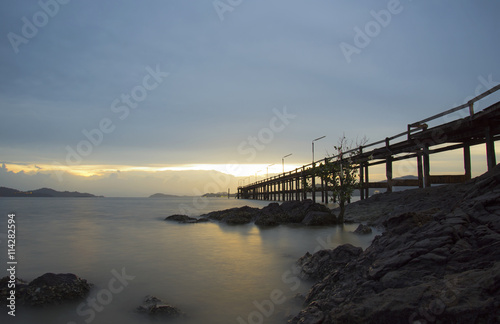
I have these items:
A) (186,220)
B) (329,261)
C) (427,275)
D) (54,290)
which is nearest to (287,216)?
(186,220)

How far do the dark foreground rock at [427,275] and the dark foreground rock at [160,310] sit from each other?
2311 millimetres

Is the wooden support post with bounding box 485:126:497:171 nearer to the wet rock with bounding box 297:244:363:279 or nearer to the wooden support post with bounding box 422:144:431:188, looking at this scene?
the wooden support post with bounding box 422:144:431:188

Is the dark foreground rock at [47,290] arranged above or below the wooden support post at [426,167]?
below

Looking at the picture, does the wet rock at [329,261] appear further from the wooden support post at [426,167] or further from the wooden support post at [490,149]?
the wooden support post at [426,167]

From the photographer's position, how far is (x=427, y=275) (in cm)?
442

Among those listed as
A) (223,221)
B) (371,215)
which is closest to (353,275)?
(371,215)

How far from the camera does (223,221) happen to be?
25.0 m

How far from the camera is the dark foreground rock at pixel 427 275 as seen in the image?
11.6 ft

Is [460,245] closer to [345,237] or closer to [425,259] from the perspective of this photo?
[425,259]

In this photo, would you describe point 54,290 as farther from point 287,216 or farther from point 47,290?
point 287,216

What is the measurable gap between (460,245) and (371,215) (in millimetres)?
15866

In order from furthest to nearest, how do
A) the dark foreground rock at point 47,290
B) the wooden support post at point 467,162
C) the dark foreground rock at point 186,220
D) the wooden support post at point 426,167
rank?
1. the dark foreground rock at point 186,220
2. the wooden support post at point 426,167
3. the wooden support post at point 467,162
4. the dark foreground rock at point 47,290

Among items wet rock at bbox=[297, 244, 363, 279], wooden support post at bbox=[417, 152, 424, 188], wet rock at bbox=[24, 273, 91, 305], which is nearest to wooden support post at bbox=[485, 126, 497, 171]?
wooden support post at bbox=[417, 152, 424, 188]

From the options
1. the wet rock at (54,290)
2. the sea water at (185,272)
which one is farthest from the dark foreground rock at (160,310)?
the wet rock at (54,290)
